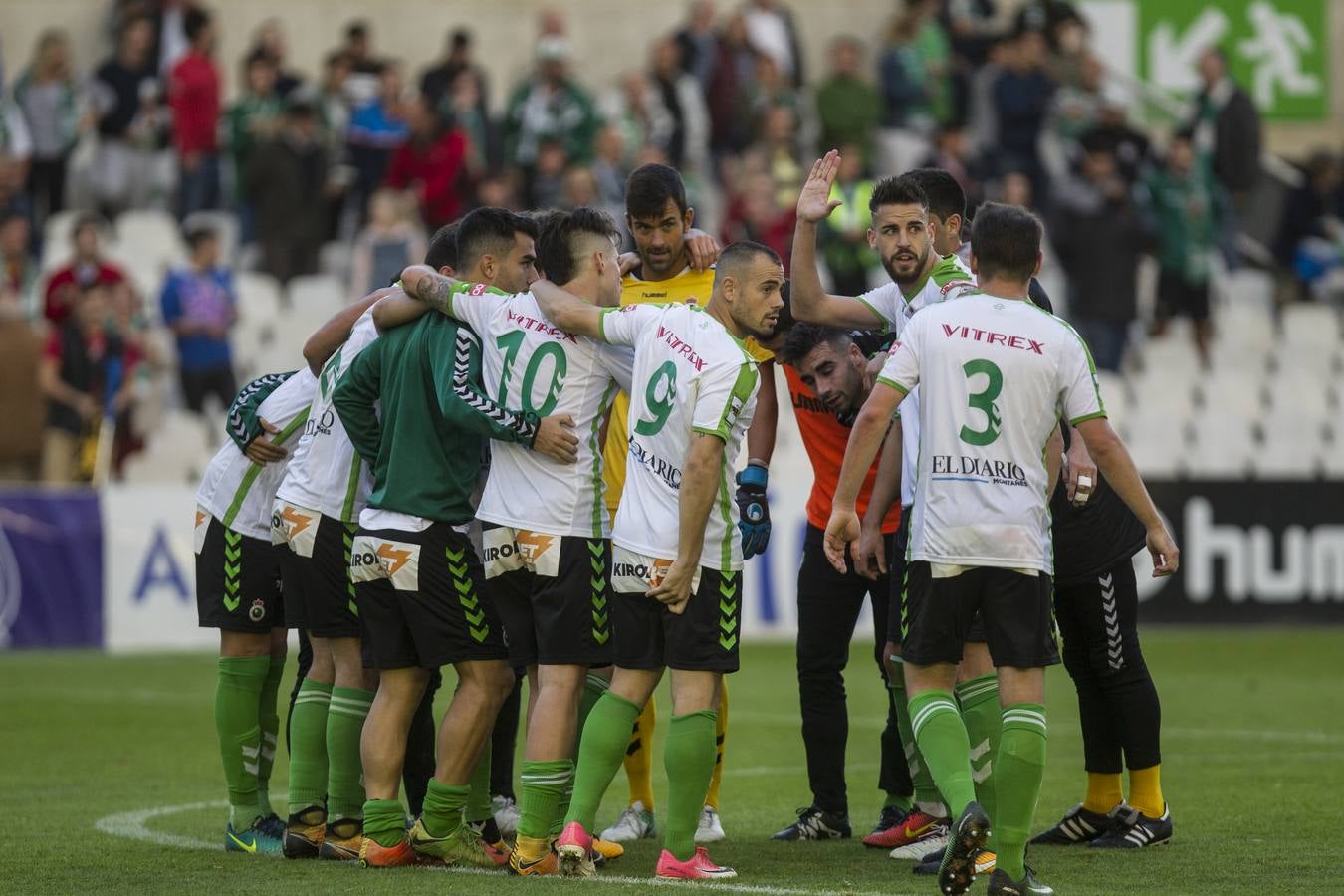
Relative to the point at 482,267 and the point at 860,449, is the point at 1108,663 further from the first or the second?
the point at 482,267

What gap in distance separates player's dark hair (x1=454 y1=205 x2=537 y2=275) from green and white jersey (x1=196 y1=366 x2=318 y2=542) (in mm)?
867

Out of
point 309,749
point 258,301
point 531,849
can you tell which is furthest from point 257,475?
point 258,301

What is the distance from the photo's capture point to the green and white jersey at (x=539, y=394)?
7.25 meters

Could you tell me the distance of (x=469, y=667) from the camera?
24.1 feet

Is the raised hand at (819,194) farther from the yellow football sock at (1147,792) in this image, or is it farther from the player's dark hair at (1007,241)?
the yellow football sock at (1147,792)

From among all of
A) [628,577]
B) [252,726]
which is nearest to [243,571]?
[252,726]

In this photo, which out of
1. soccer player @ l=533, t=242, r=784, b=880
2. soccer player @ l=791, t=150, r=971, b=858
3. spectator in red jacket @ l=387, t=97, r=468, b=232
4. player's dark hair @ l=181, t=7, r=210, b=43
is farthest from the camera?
player's dark hair @ l=181, t=7, r=210, b=43

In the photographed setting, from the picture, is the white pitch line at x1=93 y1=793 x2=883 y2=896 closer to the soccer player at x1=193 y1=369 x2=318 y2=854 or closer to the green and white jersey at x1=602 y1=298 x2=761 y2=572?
the soccer player at x1=193 y1=369 x2=318 y2=854

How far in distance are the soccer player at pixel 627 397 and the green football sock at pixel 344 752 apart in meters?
1.05

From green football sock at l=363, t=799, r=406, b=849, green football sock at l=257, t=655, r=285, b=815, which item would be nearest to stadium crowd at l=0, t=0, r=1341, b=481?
green football sock at l=257, t=655, r=285, b=815

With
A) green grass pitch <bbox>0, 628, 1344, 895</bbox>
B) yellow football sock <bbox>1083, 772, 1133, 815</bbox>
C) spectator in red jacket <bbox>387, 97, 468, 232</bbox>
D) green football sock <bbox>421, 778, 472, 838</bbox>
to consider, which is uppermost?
spectator in red jacket <bbox>387, 97, 468, 232</bbox>

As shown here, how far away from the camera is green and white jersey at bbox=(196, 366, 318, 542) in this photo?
796 cm

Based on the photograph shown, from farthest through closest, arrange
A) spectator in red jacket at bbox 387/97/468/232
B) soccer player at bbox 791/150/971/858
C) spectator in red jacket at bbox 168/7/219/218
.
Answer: spectator in red jacket at bbox 168/7/219/218 → spectator in red jacket at bbox 387/97/468/232 → soccer player at bbox 791/150/971/858

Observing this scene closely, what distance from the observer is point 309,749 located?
7723 millimetres
